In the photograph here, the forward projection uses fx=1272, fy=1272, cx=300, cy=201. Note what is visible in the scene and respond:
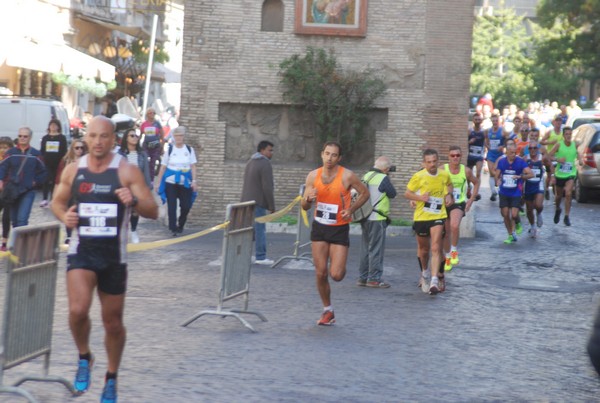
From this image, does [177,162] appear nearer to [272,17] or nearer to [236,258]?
[272,17]

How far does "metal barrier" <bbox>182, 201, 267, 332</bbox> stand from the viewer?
11367 mm

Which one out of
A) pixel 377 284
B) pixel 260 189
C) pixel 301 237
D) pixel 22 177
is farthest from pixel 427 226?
pixel 22 177

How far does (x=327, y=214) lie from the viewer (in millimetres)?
11820

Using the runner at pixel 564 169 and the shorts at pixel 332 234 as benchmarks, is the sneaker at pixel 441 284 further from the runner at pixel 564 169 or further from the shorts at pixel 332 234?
the runner at pixel 564 169

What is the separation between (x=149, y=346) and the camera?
10109 millimetres

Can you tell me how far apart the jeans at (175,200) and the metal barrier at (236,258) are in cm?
800

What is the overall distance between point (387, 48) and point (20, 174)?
8.52 m

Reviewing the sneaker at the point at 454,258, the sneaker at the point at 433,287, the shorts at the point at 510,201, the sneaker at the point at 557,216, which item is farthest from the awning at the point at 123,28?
the sneaker at the point at 433,287

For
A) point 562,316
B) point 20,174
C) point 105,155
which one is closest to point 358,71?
point 20,174

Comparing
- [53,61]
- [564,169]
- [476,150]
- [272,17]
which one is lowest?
[564,169]

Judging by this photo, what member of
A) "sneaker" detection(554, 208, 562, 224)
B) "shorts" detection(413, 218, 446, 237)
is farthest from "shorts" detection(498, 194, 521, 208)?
"shorts" detection(413, 218, 446, 237)

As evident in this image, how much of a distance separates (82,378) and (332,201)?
4.27m

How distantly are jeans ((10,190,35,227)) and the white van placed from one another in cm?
1158

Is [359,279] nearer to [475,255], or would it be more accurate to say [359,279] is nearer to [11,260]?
[475,255]
